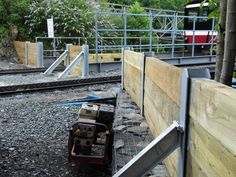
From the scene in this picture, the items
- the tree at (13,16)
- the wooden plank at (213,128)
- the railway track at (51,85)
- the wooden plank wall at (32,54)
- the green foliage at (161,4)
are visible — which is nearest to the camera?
the wooden plank at (213,128)

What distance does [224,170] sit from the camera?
1520mm

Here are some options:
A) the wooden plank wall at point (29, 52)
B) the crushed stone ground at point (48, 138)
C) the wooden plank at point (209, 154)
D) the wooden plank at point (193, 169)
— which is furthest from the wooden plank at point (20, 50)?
the wooden plank at point (209, 154)

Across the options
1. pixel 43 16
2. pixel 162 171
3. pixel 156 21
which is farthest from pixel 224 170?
pixel 156 21

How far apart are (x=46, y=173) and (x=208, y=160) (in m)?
2.52

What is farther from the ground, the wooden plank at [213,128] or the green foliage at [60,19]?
the green foliage at [60,19]

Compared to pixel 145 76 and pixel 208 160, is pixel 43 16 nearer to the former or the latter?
pixel 145 76

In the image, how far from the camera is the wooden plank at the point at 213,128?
144 cm

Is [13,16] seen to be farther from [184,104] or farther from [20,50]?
[184,104]

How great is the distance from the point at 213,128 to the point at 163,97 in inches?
58.9

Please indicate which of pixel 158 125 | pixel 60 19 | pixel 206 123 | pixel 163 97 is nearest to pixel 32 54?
pixel 60 19

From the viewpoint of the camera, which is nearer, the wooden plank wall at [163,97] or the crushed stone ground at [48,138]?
the wooden plank wall at [163,97]

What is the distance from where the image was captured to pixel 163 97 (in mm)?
3137

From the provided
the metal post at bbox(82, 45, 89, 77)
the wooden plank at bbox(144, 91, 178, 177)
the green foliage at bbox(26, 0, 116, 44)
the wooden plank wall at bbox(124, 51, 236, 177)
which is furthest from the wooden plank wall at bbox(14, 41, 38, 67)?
the wooden plank wall at bbox(124, 51, 236, 177)

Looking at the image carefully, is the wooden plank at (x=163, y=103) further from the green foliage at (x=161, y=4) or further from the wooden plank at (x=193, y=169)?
the green foliage at (x=161, y=4)
